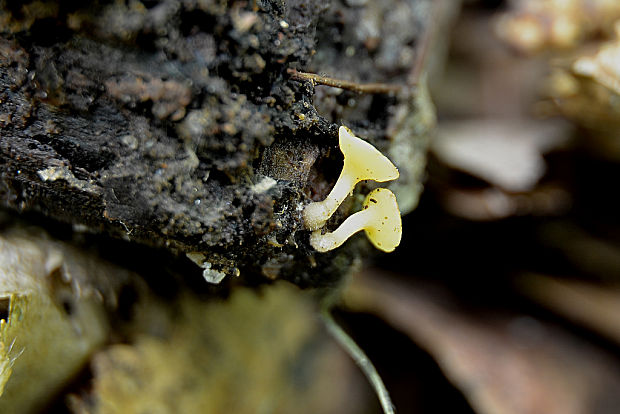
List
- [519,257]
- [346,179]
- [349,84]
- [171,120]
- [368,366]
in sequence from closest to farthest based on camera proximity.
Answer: [171,120], [346,179], [349,84], [368,366], [519,257]

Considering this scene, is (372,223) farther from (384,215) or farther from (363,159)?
(363,159)

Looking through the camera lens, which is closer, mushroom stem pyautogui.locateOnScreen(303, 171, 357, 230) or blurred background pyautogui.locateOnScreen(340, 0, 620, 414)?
mushroom stem pyautogui.locateOnScreen(303, 171, 357, 230)

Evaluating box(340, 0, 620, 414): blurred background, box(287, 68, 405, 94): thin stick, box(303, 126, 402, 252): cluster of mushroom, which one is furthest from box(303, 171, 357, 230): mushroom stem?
box(340, 0, 620, 414): blurred background

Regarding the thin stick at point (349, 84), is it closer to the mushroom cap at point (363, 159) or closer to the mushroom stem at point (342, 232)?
the mushroom cap at point (363, 159)

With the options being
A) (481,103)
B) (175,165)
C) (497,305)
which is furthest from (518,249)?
(175,165)

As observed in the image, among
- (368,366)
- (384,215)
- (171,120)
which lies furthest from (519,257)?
(171,120)

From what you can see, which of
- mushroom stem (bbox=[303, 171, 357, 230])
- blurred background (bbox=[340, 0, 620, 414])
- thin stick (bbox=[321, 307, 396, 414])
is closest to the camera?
mushroom stem (bbox=[303, 171, 357, 230])

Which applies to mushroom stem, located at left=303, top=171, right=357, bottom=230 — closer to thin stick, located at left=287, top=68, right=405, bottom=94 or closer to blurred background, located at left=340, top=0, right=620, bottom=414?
thin stick, located at left=287, top=68, right=405, bottom=94

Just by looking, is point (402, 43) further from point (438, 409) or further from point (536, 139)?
point (438, 409)
